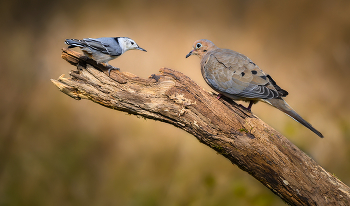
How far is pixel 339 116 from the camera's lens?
410 centimetres

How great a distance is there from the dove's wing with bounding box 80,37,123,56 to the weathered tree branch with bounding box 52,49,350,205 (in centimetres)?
20

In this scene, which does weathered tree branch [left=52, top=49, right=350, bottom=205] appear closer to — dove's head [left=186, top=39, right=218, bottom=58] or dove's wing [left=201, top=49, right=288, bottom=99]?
dove's wing [left=201, top=49, right=288, bottom=99]

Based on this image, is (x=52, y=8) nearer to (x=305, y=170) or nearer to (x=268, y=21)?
(x=268, y=21)

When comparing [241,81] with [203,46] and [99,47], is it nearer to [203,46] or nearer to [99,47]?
[203,46]

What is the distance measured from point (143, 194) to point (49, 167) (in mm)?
1553

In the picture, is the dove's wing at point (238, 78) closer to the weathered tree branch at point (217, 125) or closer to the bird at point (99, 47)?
the weathered tree branch at point (217, 125)

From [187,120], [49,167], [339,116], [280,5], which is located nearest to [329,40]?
[280,5]

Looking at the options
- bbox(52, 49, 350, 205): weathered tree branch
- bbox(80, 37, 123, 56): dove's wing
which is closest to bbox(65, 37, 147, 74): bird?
bbox(80, 37, 123, 56): dove's wing

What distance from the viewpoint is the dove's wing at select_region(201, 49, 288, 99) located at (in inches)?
110

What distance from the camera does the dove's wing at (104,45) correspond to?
2.57 meters

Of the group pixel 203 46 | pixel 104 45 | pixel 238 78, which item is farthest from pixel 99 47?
pixel 238 78

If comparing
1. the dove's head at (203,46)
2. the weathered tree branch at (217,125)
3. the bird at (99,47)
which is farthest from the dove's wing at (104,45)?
the dove's head at (203,46)

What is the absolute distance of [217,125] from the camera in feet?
8.49

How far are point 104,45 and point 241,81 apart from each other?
1596 mm
